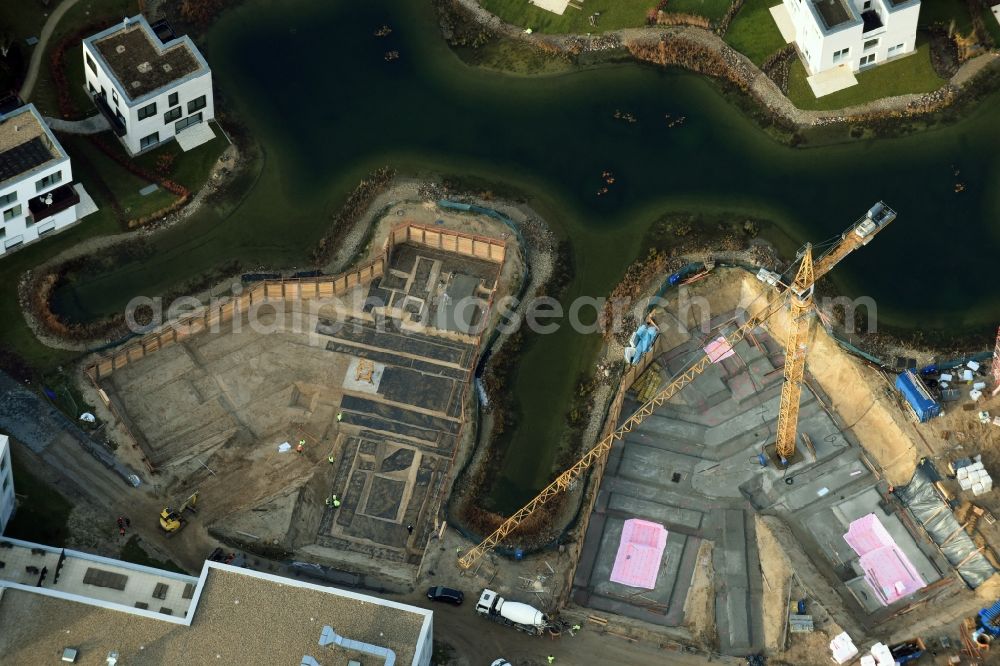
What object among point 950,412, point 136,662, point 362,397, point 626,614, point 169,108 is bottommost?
point 136,662

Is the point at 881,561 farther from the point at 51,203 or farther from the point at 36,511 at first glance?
the point at 51,203

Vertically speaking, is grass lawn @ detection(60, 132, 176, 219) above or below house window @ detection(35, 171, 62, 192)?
above

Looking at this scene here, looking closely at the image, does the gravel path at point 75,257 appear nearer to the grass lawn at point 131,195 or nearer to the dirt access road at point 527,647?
the grass lawn at point 131,195

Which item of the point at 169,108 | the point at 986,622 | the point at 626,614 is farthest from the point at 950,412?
the point at 169,108

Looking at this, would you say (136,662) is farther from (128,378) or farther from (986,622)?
(986,622)

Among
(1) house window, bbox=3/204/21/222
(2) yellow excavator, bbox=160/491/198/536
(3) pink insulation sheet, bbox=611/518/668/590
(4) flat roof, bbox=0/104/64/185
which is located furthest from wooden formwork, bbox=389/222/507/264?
(1) house window, bbox=3/204/21/222

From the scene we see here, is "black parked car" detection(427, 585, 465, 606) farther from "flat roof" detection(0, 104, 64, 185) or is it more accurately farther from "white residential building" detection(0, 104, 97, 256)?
"flat roof" detection(0, 104, 64, 185)
